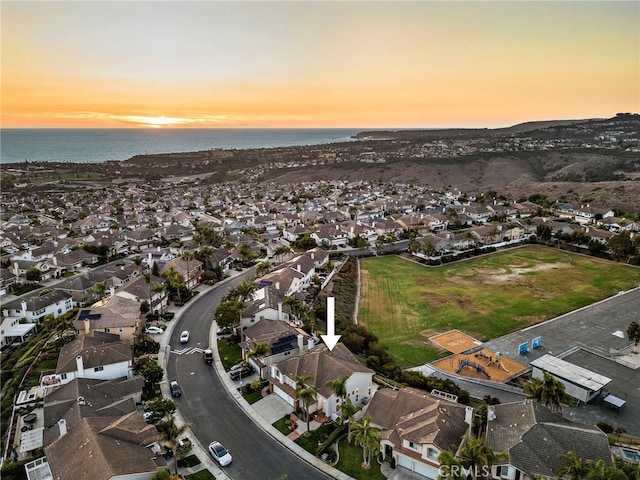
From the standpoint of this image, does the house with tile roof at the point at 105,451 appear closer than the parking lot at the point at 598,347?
Yes

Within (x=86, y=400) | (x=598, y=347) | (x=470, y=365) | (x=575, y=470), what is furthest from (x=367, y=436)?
(x=598, y=347)

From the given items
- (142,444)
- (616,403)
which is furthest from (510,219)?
(142,444)

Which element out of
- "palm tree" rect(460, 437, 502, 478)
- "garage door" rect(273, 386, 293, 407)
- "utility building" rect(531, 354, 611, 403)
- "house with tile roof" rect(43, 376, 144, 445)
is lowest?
"garage door" rect(273, 386, 293, 407)

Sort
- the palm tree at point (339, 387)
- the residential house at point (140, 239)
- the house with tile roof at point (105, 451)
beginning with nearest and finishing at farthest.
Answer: the house with tile roof at point (105, 451)
the palm tree at point (339, 387)
the residential house at point (140, 239)

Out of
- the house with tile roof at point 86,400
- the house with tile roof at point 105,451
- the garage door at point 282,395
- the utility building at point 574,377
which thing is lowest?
the garage door at point 282,395

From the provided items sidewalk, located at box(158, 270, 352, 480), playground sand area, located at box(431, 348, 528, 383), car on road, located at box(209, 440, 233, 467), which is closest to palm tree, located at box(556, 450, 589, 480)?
sidewalk, located at box(158, 270, 352, 480)

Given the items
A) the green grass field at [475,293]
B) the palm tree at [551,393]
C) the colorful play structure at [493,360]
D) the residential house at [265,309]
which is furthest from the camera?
the green grass field at [475,293]

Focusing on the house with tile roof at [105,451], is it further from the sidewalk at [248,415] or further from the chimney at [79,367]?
the chimney at [79,367]

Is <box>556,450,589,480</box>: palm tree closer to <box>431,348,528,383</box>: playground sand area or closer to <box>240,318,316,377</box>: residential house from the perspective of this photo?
<box>431,348,528,383</box>: playground sand area

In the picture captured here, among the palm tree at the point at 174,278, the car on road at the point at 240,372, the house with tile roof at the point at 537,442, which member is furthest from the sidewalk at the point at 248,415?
the palm tree at the point at 174,278
